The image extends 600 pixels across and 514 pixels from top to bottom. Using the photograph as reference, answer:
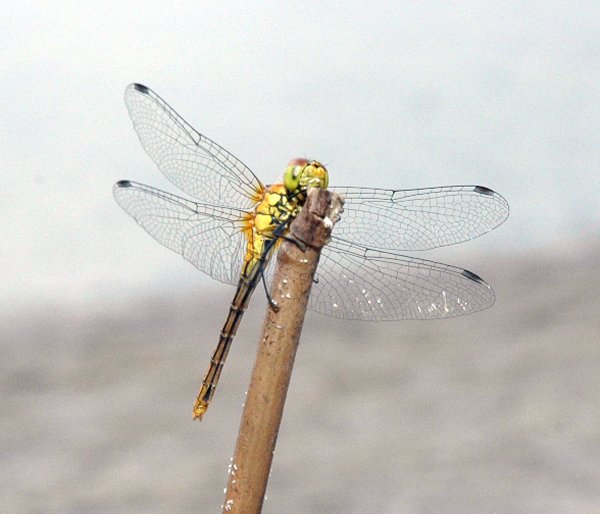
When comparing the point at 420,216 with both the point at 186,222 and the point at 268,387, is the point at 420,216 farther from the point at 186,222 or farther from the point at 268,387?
the point at 268,387

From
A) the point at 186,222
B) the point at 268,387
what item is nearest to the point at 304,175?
the point at 186,222

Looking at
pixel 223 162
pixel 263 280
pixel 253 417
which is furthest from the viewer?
pixel 223 162

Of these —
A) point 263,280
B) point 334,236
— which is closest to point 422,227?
point 334,236

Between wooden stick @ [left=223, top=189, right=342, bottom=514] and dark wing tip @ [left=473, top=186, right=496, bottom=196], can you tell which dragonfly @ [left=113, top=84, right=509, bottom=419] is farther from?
wooden stick @ [left=223, top=189, right=342, bottom=514]

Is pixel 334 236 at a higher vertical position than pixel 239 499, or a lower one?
higher

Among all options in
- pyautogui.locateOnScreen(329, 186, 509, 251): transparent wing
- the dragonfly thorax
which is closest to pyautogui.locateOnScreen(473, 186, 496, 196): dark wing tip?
pyautogui.locateOnScreen(329, 186, 509, 251): transparent wing

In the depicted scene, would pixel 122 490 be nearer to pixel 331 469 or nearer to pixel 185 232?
pixel 331 469

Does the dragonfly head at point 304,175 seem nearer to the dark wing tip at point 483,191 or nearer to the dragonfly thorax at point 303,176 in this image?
the dragonfly thorax at point 303,176

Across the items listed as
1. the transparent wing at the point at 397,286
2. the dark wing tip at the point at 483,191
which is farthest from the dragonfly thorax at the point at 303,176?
the dark wing tip at the point at 483,191
